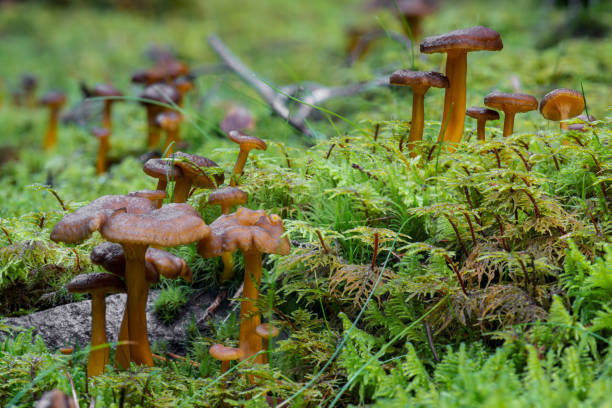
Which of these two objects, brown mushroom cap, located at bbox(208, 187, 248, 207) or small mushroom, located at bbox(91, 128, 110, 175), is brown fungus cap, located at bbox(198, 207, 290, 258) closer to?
brown mushroom cap, located at bbox(208, 187, 248, 207)

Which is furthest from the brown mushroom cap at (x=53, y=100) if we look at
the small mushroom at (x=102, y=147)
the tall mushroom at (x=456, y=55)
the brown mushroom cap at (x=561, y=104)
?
the brown mushroom cap at (x=561, y=104)

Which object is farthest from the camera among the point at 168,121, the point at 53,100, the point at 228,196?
the point at 53,100

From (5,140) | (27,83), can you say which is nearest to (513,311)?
(5,140)

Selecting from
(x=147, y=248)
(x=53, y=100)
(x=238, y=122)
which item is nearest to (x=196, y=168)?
(x=147, y=248)

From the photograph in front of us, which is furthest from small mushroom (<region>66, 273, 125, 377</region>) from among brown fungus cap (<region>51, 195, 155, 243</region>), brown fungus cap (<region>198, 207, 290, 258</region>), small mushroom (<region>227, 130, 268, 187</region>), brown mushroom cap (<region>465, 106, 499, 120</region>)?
brown mushroom cap (<region>465, 106, 499, 120</region>)

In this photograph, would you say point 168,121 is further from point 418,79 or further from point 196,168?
point 418,79

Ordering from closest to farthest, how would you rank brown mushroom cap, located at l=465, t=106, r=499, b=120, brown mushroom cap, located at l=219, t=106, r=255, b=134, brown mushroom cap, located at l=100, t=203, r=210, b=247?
brown mushroom cap, located at l=100, t=203, r=210, b=247
brown mushroom cap, located at l=465, t=106, r=499, b=120
brown mushroom cap, located at l=219, t=106, r=255, b=134

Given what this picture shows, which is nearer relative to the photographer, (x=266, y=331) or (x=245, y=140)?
(x=266, y=331)
